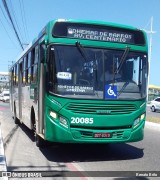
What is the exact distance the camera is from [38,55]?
32.5 ft

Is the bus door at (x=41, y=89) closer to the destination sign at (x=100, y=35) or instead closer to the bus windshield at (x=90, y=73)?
the bus windshield at (x=90, y=73)

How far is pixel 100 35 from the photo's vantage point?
907 centimetres

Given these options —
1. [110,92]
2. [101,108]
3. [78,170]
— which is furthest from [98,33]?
[78,170]

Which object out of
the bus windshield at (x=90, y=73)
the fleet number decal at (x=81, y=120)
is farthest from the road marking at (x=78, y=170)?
the bus windshield at (x=90, y=73)

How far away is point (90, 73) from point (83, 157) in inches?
88.1

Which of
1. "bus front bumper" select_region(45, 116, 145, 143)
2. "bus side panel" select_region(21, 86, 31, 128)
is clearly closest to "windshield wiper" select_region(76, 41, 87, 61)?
"bus front bumper" select_region(45, 116, 145, 143)

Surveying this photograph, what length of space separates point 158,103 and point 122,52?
31178 mm

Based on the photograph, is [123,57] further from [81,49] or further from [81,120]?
[81,120]

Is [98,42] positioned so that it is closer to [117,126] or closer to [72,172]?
[117,126]

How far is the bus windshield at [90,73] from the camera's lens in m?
8.61

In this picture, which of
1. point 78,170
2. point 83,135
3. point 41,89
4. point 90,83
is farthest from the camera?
point 41,89

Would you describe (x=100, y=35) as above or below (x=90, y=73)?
above

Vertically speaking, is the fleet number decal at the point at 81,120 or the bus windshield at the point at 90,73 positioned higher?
the bus windshield at the point at 90,73

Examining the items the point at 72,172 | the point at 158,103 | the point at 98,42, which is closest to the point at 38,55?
the point at 98,42
